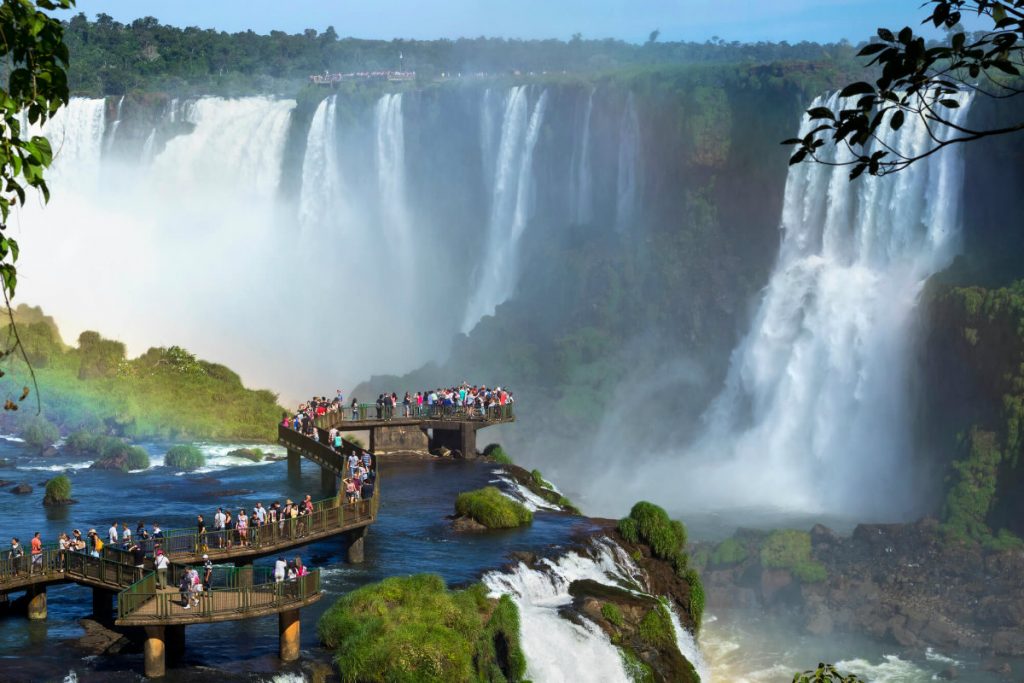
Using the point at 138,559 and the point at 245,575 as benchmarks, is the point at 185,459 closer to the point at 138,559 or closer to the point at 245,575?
the point at 138,559

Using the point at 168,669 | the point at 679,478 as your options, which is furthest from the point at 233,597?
the point at 679,478

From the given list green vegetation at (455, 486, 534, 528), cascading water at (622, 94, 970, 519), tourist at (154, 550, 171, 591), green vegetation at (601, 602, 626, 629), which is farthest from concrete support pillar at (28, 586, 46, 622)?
cascading water at (622, 94, 970, 519)

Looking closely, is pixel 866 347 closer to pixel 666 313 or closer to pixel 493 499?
Result: pixel 666 313

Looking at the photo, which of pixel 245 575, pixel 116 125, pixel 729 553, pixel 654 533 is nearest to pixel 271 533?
pixel 245 575

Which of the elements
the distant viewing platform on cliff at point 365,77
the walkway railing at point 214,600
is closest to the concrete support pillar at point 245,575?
the walkway railing at point 214,600

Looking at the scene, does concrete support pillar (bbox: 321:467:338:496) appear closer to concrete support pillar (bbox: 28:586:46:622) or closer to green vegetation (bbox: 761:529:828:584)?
concrete support pillar (bbox: 28:586:46:622)
